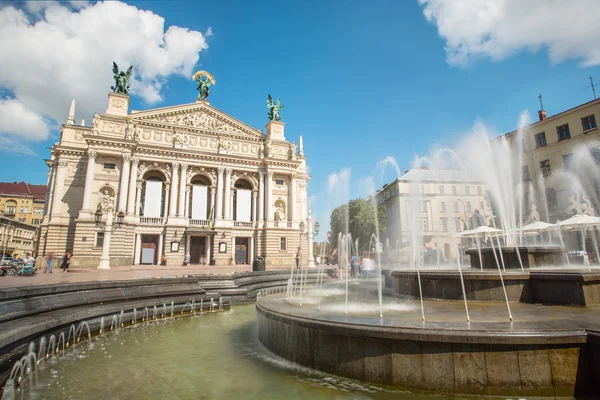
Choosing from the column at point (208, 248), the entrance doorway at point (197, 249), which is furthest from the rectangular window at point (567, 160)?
the entrance doorway at point (197, 249)

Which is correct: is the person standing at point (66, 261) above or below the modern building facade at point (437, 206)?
below

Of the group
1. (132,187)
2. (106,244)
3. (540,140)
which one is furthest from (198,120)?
(540,140)

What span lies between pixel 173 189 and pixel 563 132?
1644 inches

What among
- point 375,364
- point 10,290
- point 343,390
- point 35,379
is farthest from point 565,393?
Result: point 10,290

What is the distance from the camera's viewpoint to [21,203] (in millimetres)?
74875

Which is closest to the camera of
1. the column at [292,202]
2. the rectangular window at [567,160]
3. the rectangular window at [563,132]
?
the rectangular window at [567,160]

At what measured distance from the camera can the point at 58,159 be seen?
3422 cm

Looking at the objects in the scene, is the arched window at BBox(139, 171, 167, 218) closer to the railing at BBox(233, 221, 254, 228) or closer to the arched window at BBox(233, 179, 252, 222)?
the railing at BBox(233, 221, 254, 228)

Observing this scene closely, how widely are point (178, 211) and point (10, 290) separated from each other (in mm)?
30219

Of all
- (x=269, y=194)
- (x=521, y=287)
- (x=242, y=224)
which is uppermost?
(x=269, y=194)

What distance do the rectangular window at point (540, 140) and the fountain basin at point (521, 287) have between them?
31.5 m

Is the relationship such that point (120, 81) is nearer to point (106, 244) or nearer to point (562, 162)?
point (106, 244)

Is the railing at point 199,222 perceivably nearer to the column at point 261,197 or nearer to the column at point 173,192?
the column at point 173,192

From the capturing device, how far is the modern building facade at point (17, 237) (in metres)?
60.5
